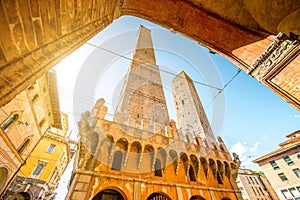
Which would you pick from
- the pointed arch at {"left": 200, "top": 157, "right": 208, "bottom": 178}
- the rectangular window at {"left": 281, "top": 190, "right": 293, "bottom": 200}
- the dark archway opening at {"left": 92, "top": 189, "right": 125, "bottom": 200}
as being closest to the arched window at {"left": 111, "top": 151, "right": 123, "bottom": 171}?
the dark archway opening at {"left": 92, "top": 189, "right": 125, "bottom": 200}

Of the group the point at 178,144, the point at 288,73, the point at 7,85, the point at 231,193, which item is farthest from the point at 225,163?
the point at 7,85

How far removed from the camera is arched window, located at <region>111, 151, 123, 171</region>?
8.31 m

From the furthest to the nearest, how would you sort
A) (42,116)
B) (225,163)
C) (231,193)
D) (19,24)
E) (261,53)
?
(42,116) → (225,163) → (231,193) → (261,53) → (19,24)

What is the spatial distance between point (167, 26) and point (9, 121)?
1177 cm

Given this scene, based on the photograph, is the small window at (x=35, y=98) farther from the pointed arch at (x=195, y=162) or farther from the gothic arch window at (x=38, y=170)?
the gothic arch window at (x=38, y=170)

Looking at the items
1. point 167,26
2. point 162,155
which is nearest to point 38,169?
point 162,155

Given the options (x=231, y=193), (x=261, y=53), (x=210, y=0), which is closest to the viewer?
(x=261, y=53)

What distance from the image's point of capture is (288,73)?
364 cm

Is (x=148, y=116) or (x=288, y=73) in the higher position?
(x=148, y=116)

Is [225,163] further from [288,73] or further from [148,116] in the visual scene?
[288,73]

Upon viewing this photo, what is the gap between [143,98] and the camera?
15.9 meters

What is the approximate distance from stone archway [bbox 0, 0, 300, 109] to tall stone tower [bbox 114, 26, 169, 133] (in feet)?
22.4

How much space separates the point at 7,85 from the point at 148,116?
13116 millimetres

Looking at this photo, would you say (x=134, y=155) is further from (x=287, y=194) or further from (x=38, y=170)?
(x=287, y=194)
